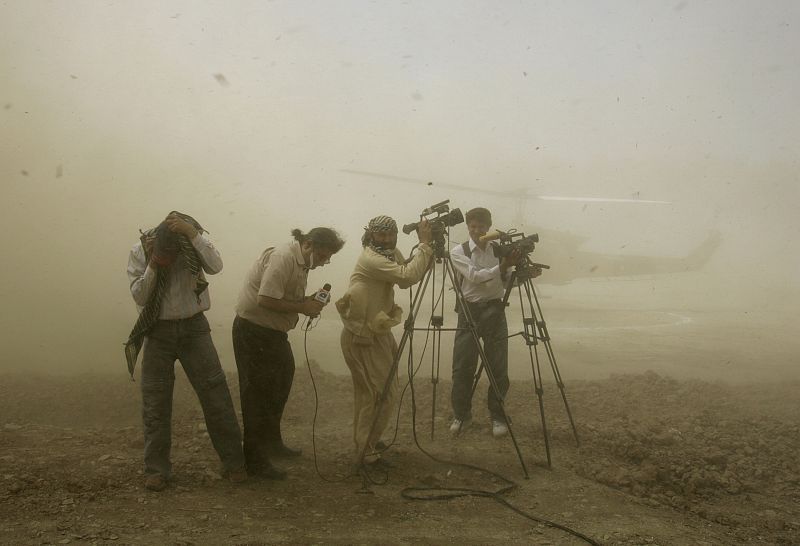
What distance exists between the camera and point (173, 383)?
9.79ft

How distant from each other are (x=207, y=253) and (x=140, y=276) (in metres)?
0.39

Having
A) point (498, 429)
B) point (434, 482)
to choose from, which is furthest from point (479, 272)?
point (434, 482)

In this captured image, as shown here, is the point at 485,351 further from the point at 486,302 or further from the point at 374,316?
the point at 374,316

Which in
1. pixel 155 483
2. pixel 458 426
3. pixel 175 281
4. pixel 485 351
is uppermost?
pixel 175 281

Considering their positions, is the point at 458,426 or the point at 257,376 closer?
the point at 257,376

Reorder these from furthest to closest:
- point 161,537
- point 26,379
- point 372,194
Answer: point 372,194, point 26,379, point 161,537

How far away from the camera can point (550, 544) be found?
2.56m

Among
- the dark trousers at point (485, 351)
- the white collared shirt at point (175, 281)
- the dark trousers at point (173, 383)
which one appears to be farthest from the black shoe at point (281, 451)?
the dark trousers at point (485, 351)

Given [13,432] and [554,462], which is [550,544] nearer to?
[554,462]

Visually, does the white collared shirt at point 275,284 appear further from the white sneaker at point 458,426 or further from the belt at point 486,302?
the white sneaker at point 458,426

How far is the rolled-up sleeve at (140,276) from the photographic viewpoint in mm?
2844

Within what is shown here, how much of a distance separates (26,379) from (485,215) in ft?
18.0

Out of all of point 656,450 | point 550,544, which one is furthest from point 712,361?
point 550,544

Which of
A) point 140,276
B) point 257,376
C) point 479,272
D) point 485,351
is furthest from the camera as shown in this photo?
point 485,351
